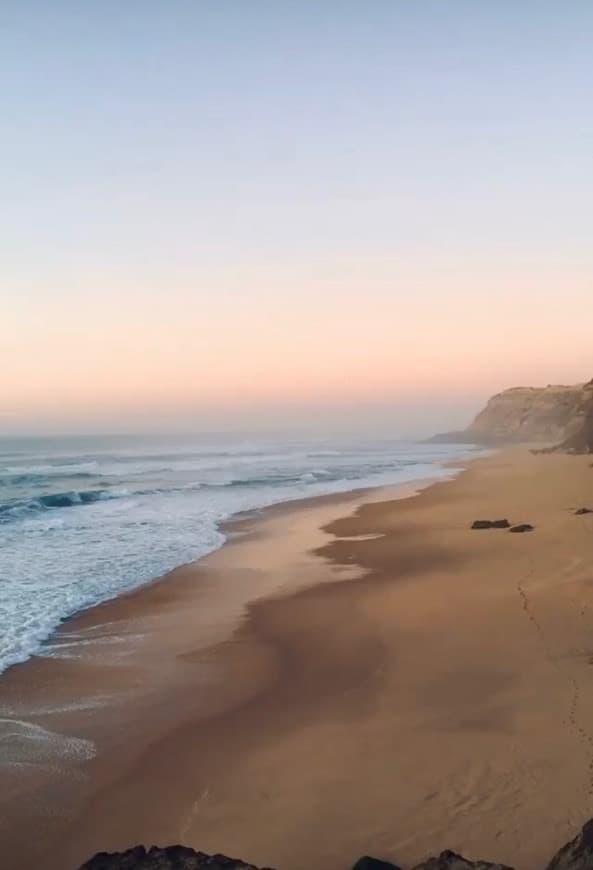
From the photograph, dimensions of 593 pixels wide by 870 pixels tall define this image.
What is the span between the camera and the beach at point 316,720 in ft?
17.5

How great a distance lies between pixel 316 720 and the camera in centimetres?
736

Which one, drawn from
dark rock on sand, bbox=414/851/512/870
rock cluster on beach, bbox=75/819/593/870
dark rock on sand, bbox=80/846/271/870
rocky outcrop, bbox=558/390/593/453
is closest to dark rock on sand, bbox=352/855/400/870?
rock cluster on beach, bbox=75/819/593/870

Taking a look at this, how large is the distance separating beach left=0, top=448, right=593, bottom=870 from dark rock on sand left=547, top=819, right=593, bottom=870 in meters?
0.69

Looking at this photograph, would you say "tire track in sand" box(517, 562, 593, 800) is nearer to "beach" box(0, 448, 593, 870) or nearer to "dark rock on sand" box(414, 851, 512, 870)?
"beach" box(0, 448, 593, 870)

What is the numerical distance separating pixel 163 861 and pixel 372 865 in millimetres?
1408

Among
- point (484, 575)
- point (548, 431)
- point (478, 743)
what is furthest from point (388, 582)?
point (548, 431)

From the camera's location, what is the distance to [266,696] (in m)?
8.20

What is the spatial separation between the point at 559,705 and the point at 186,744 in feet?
12.7

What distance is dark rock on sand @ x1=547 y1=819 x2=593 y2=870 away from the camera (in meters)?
3.95

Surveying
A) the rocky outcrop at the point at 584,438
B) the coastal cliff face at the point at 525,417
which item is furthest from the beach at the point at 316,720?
the coastal cliff face at the point at 525,417

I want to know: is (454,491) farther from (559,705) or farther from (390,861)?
(390,861)

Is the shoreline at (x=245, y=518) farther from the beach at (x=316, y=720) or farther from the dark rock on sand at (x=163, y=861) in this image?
the dark rock on sand at (x=163, y=861)

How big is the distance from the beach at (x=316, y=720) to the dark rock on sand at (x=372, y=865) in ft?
0.80

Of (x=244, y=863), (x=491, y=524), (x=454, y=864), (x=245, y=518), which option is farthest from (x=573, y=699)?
(x=245, y=518)
